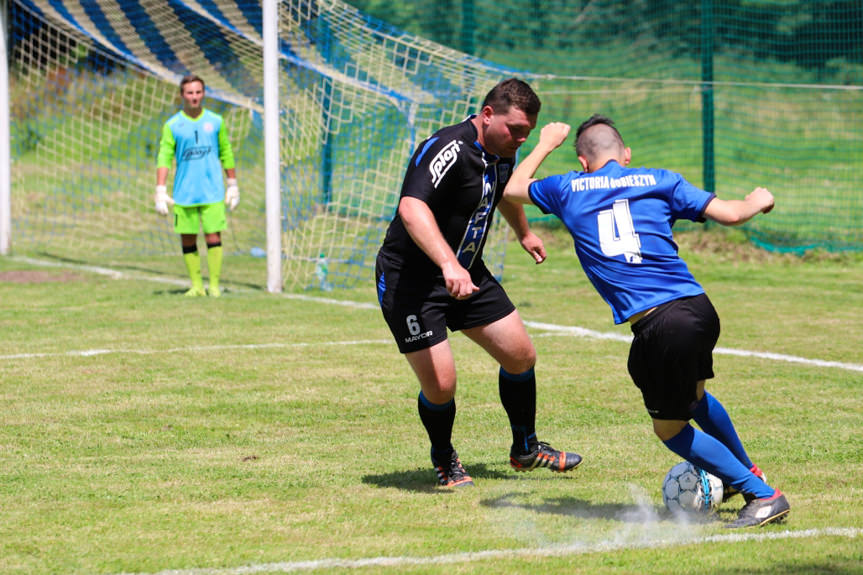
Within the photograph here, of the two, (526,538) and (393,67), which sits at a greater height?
(393,67)

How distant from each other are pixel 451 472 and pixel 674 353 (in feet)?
4.59

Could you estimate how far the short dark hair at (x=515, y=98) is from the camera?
5359 mm

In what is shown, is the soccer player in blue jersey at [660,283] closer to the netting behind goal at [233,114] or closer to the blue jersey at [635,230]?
the blue jersey at [635,230]

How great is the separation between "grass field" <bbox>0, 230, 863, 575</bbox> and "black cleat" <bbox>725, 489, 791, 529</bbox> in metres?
0.07

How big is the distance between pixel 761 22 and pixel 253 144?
9.76 meters

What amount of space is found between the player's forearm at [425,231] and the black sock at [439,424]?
2.72 feet

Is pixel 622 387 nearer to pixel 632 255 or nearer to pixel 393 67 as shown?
pixel 632 255

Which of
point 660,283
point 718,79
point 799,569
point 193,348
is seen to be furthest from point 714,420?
point 718,79

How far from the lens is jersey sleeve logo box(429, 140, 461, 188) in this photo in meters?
5.41

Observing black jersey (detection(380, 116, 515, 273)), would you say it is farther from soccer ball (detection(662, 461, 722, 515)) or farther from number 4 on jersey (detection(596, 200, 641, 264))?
soccer ball (detection(662, 461, 722, 515))

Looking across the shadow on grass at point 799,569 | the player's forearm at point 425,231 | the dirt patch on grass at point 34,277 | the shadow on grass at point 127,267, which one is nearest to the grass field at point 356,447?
the shadow on grass at point 799,569

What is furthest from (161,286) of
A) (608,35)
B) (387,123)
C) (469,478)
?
(608,35)

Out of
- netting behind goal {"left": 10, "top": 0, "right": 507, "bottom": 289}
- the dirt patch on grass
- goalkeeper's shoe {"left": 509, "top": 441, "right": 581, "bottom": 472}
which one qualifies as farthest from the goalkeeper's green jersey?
goalkeeper's shoe {"left": 509, "top": 441, "right": 581, "bottom": 472}

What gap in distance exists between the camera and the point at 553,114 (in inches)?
998
